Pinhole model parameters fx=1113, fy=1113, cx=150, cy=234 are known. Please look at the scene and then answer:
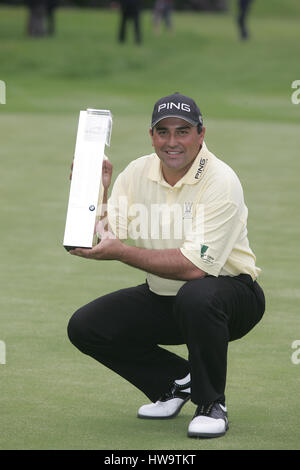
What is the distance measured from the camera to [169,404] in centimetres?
613

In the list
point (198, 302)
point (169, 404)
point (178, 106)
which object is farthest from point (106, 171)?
point (169, 404)

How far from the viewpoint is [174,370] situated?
624 centimetres

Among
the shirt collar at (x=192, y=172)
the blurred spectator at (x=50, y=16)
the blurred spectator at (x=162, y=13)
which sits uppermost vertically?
the blurred spectator at (x=162, y=13)

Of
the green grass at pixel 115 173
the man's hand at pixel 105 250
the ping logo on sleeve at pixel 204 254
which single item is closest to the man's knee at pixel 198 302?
the ping logo on sleeve at pixel 204 254

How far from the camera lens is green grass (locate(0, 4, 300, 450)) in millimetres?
5984

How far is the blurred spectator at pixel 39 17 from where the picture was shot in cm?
3688

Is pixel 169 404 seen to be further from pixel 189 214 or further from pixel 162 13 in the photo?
pixel 162 13

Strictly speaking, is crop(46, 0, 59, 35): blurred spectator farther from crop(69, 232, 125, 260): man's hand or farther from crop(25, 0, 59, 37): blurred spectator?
crop(69, 232, 125, 260): man's hand

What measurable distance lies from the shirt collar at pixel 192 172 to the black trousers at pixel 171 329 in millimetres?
527

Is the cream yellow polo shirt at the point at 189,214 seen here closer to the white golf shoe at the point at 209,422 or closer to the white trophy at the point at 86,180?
the white trophy at the point at 86,180

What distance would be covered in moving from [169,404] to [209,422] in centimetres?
55

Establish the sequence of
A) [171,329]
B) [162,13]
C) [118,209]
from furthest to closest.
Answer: [162,13] → [118,209] → [171,329]
